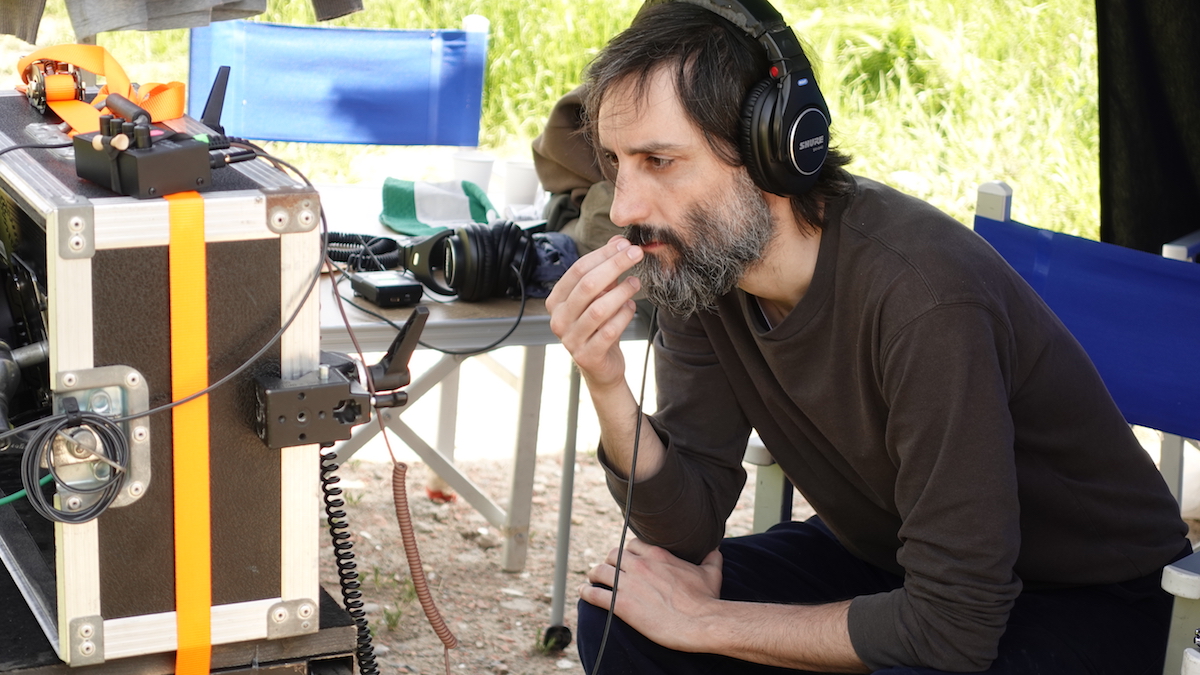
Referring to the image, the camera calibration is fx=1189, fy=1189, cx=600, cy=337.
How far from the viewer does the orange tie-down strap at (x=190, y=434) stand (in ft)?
3.57

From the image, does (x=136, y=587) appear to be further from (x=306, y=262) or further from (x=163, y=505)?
(x=306, y=262)

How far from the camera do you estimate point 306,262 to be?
3.76 ft

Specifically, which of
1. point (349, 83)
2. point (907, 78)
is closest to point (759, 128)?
point (349, 83)

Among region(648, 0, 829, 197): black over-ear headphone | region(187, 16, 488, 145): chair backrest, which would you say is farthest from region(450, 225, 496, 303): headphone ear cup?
region(187, 16, 488, 145): chair backrest

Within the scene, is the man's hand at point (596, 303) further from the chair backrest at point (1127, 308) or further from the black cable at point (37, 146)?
the chair backrest at point (1127, 308)

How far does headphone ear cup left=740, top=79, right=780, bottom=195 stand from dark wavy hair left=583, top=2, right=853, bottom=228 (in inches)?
0.9

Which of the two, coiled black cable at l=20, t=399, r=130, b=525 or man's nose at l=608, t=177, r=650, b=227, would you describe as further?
man's nose at l=608, t=177, r=650, b=227

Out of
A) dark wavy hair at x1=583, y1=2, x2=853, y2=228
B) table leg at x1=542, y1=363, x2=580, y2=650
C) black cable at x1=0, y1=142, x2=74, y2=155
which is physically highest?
dark wavy hair at x1=583, y1=2, x2=853, y2=228

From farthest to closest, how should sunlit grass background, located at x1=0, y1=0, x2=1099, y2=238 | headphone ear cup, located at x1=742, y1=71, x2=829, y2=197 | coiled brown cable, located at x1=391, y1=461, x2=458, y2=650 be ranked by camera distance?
sunlit grass background, located at x1=0, y1=0, x2=1099, y2=238 → headphone ear cup, located at x1=742, y1=71, x2=829, y2=197 → coiled brown cable, located at x1=391, y1=461, x2=458, y2=650

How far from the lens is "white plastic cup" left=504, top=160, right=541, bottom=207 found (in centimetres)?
306

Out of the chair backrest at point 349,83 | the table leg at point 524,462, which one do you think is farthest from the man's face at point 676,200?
the chair backrest at point 349,83

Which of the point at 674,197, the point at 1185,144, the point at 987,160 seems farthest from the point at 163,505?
the point at 987,160

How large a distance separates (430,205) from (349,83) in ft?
3.36

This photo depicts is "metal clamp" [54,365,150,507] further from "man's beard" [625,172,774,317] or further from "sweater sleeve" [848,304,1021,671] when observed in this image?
"sweater sleeve" [848,304,1021,671]
